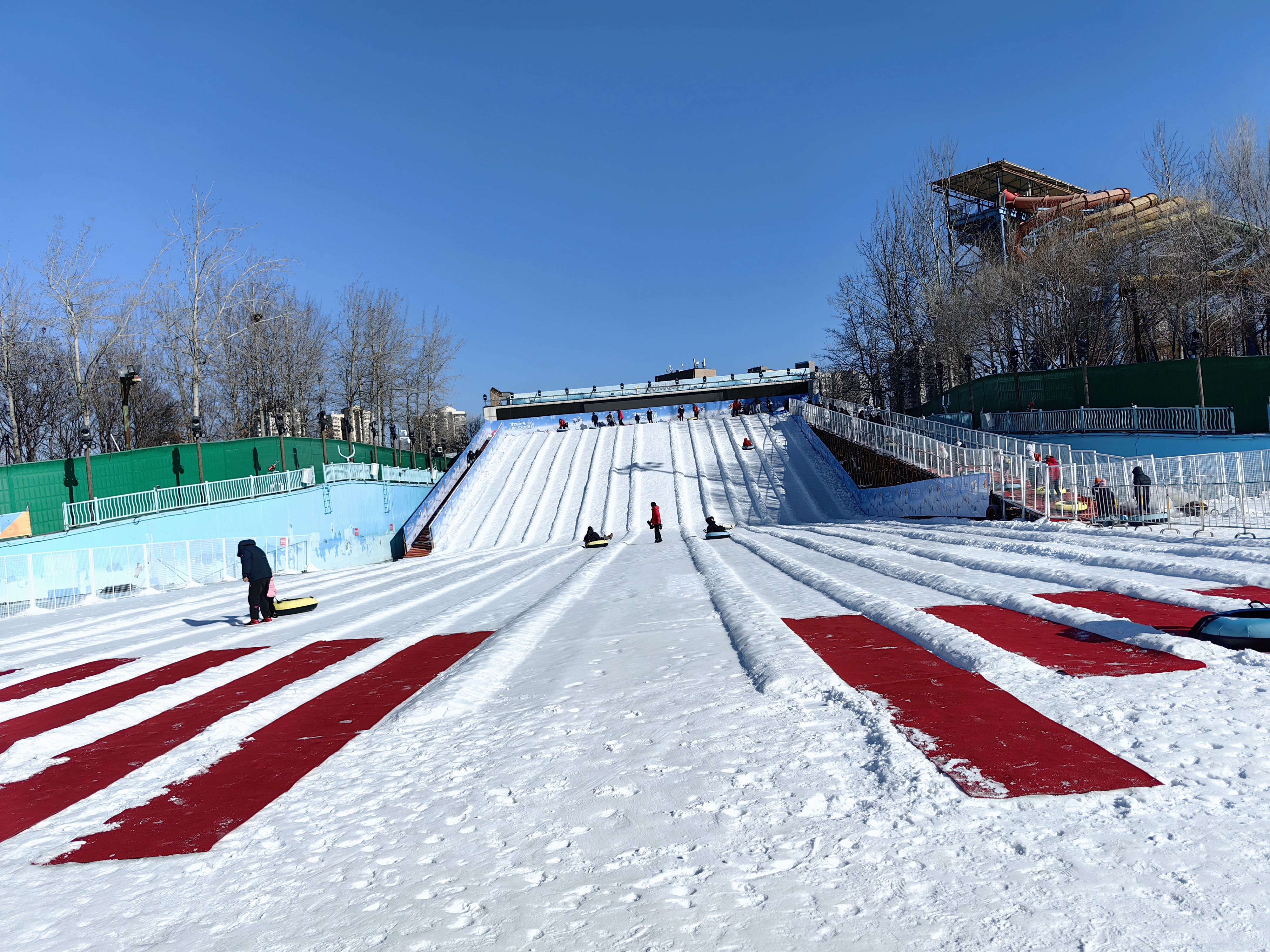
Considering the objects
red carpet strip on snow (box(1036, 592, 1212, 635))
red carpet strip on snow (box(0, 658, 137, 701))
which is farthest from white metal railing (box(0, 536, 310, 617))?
red carpet strip on snow (box(1036, 592, 1212, 635))

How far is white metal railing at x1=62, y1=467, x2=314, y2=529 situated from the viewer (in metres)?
23.8

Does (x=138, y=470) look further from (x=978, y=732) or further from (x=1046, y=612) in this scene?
(x=978, y=732)

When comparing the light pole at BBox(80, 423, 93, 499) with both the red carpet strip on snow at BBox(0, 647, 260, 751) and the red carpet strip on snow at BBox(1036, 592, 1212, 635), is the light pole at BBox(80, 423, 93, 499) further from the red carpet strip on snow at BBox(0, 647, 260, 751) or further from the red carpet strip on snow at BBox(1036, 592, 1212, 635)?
the red carpet strip on snow at BBox(1036, 592, 1212, 635)

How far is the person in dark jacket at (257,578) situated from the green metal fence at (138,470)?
18595mm

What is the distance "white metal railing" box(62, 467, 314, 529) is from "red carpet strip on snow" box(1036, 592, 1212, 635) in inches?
973

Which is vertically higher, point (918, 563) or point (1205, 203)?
point (1205, 203)

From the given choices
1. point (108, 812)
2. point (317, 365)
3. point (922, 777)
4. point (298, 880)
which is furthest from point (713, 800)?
point (317, 365)

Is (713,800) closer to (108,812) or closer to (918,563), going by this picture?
(108,812)

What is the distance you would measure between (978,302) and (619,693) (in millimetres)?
40572

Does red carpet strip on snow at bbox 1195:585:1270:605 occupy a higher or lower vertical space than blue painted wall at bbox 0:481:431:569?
lower

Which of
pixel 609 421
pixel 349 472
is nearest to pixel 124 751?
pixel 349 472

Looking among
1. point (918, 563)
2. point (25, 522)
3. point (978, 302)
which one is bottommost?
point (918, 563)

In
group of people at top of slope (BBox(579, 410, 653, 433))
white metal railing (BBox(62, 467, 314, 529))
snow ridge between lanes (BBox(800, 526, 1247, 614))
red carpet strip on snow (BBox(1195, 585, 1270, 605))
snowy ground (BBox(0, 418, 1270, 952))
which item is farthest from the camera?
group of people at top of slope (BBox(579, 410, 653, 433))

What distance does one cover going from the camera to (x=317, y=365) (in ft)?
151
